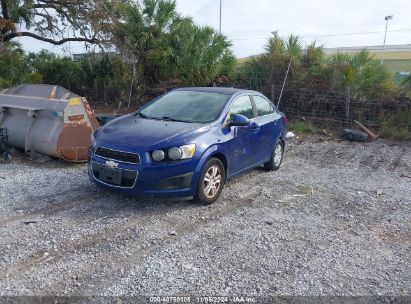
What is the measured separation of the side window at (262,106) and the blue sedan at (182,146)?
0.29 ft

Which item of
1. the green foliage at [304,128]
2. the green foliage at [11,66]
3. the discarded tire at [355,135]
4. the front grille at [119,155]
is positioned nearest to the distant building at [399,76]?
the discarded tire at [355,135]

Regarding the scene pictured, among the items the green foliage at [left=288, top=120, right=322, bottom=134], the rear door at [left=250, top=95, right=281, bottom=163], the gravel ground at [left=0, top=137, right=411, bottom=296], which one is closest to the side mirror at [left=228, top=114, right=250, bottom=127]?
the rear door at [left=250, top=95, right=281, bottom=163]

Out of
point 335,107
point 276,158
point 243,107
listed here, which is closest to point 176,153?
point 243,107

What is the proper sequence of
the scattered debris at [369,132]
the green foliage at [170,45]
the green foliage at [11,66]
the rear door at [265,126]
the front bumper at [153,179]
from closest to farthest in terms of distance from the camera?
the front bumper at [153,179] → the rear door at [265,126] → the scattered debris at [369,132] → the green foliage at [170,45] → the green foliage at [11,66]

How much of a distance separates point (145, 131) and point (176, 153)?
62 cm

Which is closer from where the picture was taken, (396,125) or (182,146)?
(182,146)

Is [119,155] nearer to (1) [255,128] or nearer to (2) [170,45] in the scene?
(1) [255,128]

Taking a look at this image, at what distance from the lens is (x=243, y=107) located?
6719mm

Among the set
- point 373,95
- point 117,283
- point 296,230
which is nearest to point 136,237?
point 117,283

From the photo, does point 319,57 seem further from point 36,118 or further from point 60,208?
point 60,208

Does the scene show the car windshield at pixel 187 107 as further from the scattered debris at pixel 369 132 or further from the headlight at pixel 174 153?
the scattered debris at pixel 369 132

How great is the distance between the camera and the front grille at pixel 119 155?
5.21 meters

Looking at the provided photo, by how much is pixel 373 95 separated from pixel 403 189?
17.6 feet

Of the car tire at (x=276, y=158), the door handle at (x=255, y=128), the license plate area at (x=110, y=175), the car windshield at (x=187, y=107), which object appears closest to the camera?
the license plate area at (x=110, y=175)
